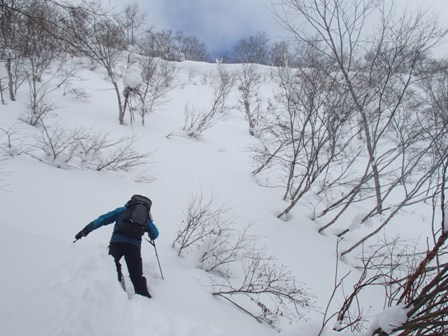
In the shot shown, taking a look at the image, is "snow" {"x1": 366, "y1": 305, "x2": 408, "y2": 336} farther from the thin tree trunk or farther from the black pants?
the thin tree trunk

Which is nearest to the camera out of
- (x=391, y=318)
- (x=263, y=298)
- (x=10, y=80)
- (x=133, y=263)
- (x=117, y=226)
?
(x=391, y=318)

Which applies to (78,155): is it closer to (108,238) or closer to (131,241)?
(108,238)

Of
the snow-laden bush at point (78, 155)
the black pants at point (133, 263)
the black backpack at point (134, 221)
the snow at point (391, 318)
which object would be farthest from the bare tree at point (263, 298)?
the snow-laden bush at point (78, 155)

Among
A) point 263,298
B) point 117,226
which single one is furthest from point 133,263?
point 263,298

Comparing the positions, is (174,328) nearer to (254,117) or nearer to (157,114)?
(157,114)

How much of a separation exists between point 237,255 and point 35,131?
753 centimetres

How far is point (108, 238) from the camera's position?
5.03 m

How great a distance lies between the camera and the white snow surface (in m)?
2.89

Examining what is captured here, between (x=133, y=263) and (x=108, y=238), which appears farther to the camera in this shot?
(x=108, y=238)

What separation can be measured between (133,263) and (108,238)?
54.9 inches

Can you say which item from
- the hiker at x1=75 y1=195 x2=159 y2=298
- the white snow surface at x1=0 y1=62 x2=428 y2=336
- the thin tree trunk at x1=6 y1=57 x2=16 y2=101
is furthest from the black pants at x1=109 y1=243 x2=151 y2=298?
the thin tree trunk at x1=6 y1=57 x2=16 y2=101

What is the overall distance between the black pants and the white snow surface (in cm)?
13

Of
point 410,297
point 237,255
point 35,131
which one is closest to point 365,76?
point 237,255

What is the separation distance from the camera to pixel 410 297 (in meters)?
1.38
